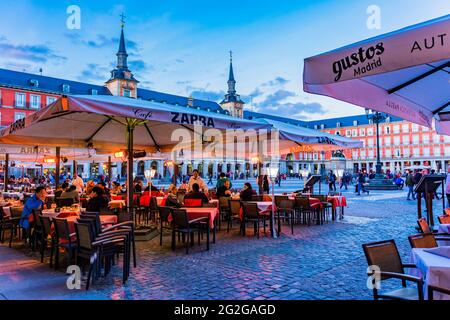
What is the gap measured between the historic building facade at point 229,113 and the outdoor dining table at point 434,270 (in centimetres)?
3372

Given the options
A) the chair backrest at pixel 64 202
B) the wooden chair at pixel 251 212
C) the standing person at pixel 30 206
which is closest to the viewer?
the standing person at pixel 30 206

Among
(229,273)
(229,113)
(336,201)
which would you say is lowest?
(229,273)

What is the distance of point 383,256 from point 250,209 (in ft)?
16.9

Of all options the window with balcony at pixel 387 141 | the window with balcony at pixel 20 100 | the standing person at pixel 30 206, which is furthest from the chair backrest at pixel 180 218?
the window with balcony at pixel 387 141

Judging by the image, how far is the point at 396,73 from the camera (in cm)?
370

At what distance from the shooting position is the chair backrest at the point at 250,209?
26.9 ft

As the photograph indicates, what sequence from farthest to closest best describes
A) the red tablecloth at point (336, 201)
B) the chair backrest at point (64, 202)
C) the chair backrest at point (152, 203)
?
the red tablecloth at point (336, 201) < the chair backrest at point (152, 203) < the chair backrest at point (64, 202)

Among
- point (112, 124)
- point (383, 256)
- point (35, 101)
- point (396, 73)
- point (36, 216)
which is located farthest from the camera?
point (35, 101)

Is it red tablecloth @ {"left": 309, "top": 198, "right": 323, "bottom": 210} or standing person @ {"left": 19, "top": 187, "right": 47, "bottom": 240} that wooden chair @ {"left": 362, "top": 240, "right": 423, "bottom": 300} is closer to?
standing person @ {"left": 19, "top": 187, "right": 47, "bottom": 240}

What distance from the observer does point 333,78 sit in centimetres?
293

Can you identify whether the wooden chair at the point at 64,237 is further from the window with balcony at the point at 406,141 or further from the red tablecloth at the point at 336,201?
the window with balcony at the point at 406,141

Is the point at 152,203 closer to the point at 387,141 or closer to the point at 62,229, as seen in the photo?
the point at 62,229

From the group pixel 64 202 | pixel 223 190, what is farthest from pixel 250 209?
pixel 64 202
